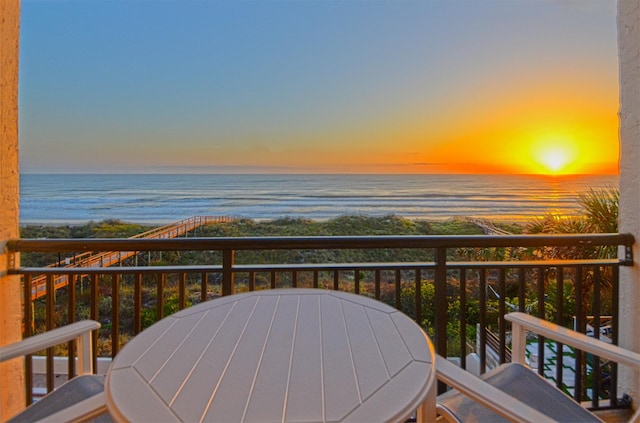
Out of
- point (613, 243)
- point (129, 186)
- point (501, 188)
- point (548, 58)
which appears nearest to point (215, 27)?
point (548, 58)

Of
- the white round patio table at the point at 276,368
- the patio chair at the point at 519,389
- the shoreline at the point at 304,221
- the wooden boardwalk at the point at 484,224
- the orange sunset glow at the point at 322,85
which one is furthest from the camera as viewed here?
the shoreline at the point at 304,221

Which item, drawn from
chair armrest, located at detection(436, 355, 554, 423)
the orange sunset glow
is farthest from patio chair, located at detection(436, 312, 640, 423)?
the orange sunset glow

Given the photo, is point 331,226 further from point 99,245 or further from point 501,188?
point 99,245

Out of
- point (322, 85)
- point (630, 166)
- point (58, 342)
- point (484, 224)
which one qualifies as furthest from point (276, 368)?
point (484, 224)

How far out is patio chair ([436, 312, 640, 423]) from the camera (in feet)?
2.62

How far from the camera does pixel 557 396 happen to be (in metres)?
1.16

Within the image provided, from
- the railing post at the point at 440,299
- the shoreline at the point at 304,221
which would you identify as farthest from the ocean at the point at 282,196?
the railing post at the point at 440,299

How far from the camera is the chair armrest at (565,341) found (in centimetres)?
101

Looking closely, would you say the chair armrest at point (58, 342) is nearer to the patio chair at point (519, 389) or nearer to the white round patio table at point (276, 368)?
the white round patio table at point (276, 368)

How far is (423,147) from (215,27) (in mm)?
7324

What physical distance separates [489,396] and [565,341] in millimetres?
583

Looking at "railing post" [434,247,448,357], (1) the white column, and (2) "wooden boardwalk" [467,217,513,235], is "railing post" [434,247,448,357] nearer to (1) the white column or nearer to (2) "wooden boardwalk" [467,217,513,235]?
(1) the white column

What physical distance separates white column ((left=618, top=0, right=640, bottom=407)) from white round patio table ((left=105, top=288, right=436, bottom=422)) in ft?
5.28

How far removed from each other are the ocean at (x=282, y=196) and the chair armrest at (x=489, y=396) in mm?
10241
